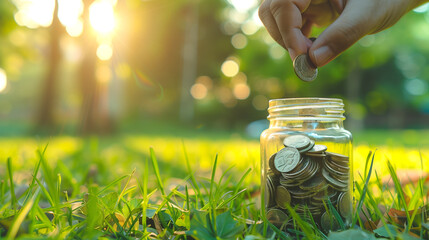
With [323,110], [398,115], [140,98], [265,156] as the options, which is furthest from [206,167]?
[398,115]

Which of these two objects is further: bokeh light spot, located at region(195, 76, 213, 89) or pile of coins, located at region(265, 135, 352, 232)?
bokeh light spot, located at region(195, 76, 213, 89)

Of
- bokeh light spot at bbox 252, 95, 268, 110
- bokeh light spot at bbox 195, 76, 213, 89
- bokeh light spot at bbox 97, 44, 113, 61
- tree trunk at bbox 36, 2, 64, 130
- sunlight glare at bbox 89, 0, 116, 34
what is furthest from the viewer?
bokeh light spot at bbox 195, 76, 213, 89

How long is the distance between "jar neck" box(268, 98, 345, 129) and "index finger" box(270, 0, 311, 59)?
0.21m

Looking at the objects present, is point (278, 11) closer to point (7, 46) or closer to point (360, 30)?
point (360, 30)

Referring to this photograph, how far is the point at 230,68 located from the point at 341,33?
25.3 metres

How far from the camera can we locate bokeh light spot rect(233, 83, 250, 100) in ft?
85.4

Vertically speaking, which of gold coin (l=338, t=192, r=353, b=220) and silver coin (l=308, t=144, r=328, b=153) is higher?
silver coin (l=308, t=144, r=328, b=153)

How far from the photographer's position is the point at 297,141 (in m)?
1.27

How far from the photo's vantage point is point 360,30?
126 cm

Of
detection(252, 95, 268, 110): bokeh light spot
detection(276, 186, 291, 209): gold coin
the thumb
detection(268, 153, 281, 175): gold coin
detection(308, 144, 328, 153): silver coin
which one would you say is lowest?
detection(276, 186, 291, 209): gold coin

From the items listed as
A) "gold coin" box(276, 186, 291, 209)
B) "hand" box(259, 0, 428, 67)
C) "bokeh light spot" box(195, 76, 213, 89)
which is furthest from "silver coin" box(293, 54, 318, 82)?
"bokeh light spot" box(195, 76, 213, 89)

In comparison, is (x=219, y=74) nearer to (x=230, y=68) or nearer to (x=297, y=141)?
(x=230, y=68)

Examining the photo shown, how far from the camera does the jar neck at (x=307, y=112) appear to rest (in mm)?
1271

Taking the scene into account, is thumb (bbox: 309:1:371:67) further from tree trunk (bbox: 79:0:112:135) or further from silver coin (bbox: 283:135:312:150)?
tree trunk (bbox: 79:0:112:135)
